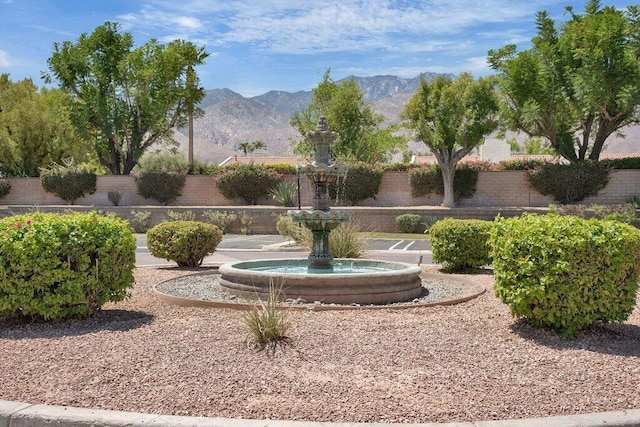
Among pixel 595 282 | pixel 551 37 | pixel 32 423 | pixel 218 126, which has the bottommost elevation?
pixel 32 423

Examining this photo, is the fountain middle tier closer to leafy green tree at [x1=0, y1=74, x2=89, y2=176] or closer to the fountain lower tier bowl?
the fountain lower tier bowl

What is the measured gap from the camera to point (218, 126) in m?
194

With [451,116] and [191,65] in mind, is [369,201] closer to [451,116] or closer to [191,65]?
[451,116]

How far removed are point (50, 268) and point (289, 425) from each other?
4.07 m

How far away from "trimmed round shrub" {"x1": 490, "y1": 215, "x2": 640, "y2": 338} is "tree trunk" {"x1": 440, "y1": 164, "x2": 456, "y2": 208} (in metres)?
25.6

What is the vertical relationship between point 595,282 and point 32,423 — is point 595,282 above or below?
above

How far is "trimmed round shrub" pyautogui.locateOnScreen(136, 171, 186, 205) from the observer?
36.4 m

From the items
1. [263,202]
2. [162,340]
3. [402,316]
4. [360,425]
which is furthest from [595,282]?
[263,202]

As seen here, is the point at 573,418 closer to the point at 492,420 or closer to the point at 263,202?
the point at 492,420

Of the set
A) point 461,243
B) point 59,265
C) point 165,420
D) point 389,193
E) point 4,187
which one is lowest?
point 165,420

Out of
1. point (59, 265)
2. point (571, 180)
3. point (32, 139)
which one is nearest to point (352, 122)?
point (571, 180)

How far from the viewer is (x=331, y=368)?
561 cm

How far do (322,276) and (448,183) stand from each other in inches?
978

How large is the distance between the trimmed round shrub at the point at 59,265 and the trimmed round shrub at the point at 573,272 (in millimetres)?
4402
